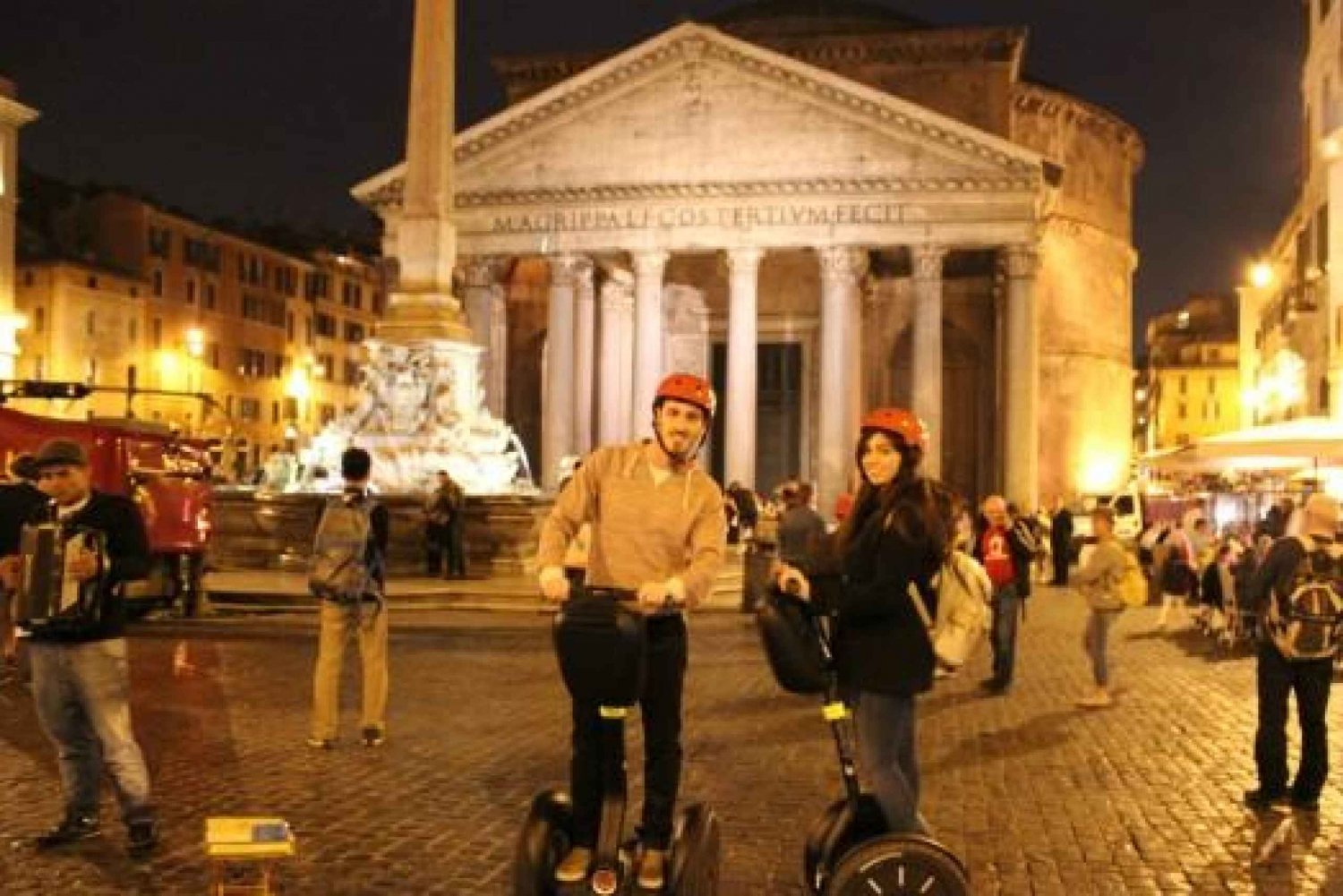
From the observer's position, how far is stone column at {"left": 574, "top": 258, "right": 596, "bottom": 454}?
121 ft

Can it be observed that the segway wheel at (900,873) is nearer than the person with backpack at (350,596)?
Yes

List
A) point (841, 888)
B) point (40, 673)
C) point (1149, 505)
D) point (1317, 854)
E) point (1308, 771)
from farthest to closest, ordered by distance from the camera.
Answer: point (1149, 505)
point (1308, 771)
point (1317, 854)
point (40, 673)
point (841, 888)

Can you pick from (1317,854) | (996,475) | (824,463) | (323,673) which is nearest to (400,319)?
(323,673)

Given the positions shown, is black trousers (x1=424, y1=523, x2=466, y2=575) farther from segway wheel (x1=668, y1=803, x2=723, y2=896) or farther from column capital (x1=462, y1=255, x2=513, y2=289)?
column capital (x1=462, y1=255, x2=513, y2=289)

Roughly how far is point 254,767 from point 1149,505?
2736cm

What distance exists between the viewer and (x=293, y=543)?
19719mm

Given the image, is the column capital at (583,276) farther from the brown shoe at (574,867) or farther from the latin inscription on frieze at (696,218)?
the brown shoe at (574,867)

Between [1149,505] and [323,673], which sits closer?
[323,673]

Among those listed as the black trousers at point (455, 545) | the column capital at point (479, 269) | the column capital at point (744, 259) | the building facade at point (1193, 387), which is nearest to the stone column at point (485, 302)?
A: the column capital at point (479, 269)

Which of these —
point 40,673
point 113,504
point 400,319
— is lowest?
point 40,673

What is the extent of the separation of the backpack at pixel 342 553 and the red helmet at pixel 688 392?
13.8 feet

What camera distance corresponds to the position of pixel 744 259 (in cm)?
3572

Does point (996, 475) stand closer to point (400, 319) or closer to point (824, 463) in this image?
point (824, 463)

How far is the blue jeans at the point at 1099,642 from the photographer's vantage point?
37.4ft
